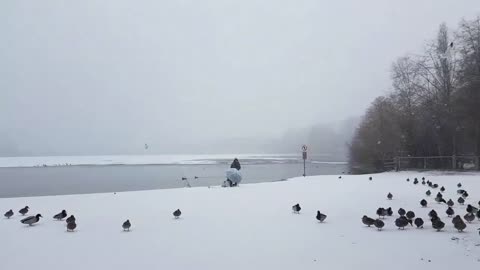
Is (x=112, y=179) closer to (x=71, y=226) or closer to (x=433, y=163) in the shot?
(x=433, y=163)

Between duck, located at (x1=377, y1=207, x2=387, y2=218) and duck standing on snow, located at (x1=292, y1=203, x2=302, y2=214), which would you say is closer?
duck, located at (x1=377, y1=207, x2=387, y2=218)

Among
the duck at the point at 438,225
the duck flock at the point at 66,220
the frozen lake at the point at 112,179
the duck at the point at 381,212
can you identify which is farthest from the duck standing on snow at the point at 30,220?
the frozen lake at the point at 112,179

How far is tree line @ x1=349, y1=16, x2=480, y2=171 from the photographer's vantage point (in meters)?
31.3

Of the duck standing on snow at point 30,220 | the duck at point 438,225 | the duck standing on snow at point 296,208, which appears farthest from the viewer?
the duck standing on snow at point 296,208

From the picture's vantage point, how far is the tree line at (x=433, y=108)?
31.3 metres

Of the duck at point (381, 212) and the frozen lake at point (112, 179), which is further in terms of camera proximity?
the frozen lake at point (112, 179)

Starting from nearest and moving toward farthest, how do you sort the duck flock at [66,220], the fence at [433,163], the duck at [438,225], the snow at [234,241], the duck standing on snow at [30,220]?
1. the snow at [234,241]
2. the duck at [438,225]
3. the duck flock at [66,220]
4. the duck standing on snow at [30,220]
5. the fence at [433,163]

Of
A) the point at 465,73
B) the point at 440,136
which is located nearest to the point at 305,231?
the point at 465,73

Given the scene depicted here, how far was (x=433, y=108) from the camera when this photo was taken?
36.1 m

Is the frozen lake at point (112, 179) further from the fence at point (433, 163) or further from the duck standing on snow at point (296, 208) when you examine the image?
the duck standing on snow at point (296, 208)

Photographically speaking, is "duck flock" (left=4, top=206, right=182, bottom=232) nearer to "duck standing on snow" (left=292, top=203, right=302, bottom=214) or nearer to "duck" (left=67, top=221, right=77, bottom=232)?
"duck" (left=67, top=221, right=77, bottom=232)

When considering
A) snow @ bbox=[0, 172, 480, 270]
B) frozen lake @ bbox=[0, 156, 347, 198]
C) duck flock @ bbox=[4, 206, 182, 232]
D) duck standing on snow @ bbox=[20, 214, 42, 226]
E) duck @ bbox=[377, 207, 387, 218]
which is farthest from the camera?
frozen lake @ bbox=[0, 156, 347, 198]

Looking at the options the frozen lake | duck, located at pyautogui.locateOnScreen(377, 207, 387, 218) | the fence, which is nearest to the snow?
duck, located at pyautogui.locateOnScreen(377, 207, 387, 218)

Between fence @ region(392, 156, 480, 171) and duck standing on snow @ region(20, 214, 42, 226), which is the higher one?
fence @ region(392, 156, 480, 171)
